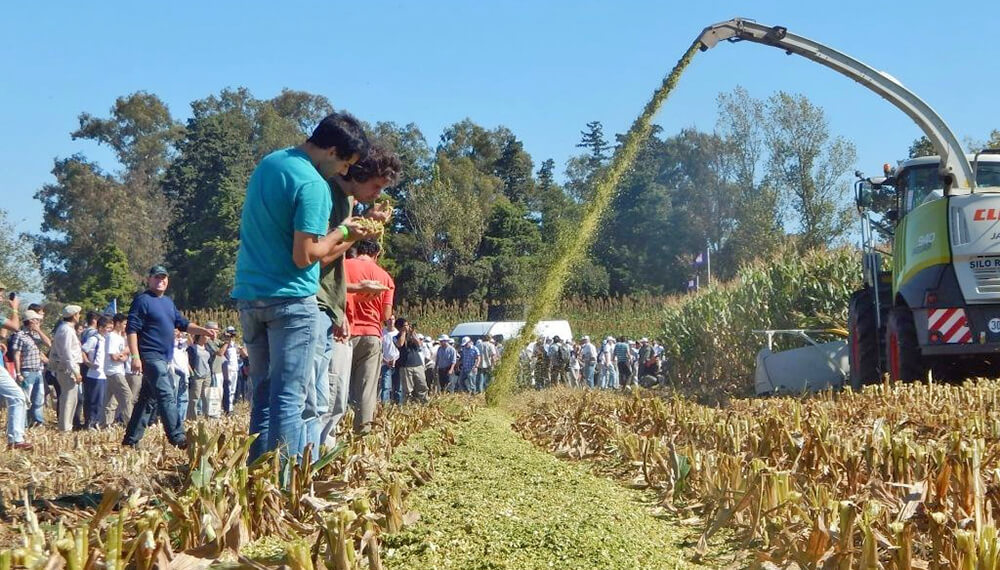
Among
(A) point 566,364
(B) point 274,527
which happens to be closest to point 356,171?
(B) point 274,527

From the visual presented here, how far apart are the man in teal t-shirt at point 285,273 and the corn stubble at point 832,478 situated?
5.91 feet

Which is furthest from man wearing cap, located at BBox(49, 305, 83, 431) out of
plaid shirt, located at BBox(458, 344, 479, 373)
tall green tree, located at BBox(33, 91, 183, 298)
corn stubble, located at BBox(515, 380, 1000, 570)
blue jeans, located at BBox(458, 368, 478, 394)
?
tall green tree, located at BBox(33, 91, 183, 298)

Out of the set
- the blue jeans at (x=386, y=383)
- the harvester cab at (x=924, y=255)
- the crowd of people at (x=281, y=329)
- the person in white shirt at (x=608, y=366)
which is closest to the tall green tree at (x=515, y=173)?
the person in white shirt at (x=608, y=366)

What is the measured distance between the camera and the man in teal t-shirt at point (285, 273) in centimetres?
461

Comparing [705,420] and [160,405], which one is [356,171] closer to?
[705,420]

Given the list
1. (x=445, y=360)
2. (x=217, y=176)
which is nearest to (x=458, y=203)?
(x=217, y=176)

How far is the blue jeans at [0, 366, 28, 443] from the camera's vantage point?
25.1 ft

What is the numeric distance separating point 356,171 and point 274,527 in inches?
87.7

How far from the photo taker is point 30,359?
12.8 metres

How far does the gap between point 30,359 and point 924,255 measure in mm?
10654

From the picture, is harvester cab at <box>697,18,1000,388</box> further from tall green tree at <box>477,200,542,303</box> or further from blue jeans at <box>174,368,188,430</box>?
tall green tree at <box>477,200,542,303</box>

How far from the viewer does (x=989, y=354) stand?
11.7m

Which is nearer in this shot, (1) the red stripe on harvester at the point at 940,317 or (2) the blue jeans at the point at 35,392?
(1) the red stripe on harvester at the point at 940,317

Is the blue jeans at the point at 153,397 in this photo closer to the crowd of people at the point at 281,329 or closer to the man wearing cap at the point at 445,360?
the crowd of people at the point at 281,329
